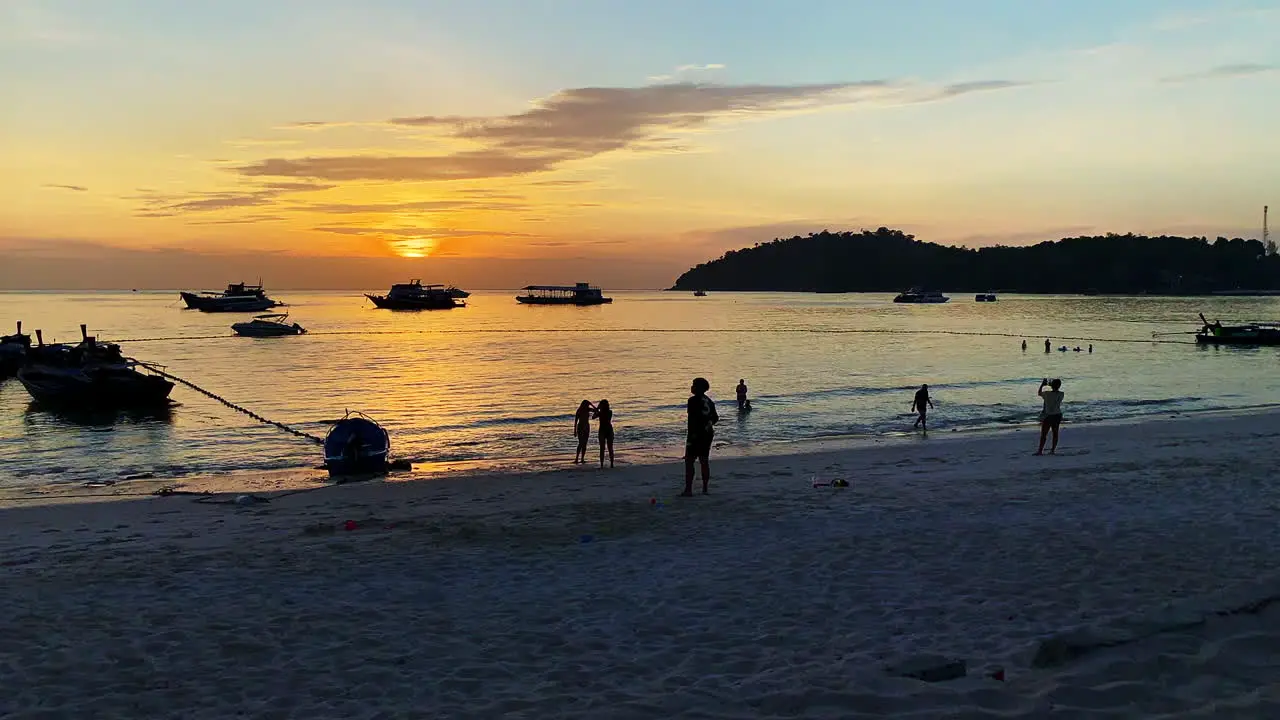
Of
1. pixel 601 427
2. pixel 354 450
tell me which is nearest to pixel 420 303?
pixel 354 450

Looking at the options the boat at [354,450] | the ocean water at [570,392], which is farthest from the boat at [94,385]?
the boat at [354,450]

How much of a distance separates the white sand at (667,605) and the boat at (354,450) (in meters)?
5.97

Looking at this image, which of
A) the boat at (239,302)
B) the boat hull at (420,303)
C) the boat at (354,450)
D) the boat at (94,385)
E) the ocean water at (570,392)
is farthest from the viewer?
the boat hull at (420,303)

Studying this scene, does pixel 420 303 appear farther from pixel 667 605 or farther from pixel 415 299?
pixel 667 605

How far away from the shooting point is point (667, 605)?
8234 mm

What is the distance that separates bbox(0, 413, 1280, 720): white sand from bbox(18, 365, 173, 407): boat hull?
25456 mm

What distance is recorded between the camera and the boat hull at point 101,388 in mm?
37844

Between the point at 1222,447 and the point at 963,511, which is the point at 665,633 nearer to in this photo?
the point at 963,511

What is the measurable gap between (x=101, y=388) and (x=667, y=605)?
37715mm

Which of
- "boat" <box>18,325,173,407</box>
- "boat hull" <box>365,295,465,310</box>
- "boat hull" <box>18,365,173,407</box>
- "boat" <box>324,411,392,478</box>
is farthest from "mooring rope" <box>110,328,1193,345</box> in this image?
"boat" <box>324,411,392,478</box>

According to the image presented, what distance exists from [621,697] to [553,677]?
67 centimetres

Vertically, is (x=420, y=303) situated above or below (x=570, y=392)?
above

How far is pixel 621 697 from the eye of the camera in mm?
6090

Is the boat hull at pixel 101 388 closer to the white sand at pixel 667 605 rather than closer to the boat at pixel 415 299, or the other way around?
the white sand at pixel 667 605
